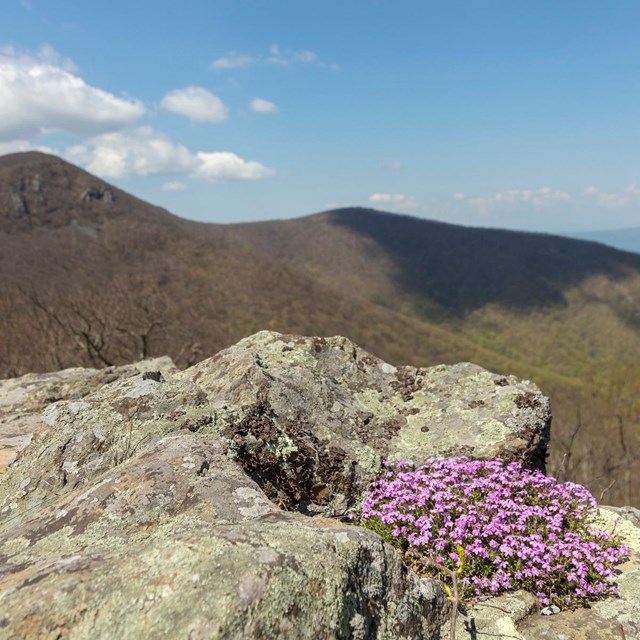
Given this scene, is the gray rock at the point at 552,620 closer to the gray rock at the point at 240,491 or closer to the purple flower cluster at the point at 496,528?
the purple flower cluster at the point at 496,528

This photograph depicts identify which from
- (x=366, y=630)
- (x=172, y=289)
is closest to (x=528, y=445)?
(x=366, y=630)

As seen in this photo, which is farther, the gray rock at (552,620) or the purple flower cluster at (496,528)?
the purple flower cluster at (496,528)

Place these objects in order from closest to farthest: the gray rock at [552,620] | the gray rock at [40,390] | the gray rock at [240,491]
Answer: the gray rock at [240,491]
the gray rock at [552,620]
the gray rock at [40,390]

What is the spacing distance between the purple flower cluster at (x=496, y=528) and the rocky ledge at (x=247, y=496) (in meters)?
0.24

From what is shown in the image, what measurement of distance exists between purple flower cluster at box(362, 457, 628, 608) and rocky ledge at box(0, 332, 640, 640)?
24 cm

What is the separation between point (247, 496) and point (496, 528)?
8.47 feet

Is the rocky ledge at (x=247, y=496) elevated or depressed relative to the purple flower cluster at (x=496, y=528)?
elevated

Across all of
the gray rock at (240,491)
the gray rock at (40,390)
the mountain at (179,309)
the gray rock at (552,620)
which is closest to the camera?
the gray rock at (240,491)

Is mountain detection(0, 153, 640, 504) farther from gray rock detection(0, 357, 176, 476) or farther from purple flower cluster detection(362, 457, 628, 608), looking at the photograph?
purple flower cluster detection(362, 457, 628, 608)

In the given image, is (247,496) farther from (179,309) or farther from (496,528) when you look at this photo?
(179,309)

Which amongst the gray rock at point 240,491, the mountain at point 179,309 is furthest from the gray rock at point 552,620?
the mountain at point 179,309

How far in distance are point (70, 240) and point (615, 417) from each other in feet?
429

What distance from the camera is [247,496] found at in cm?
402

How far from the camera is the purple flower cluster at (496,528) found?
459cm
